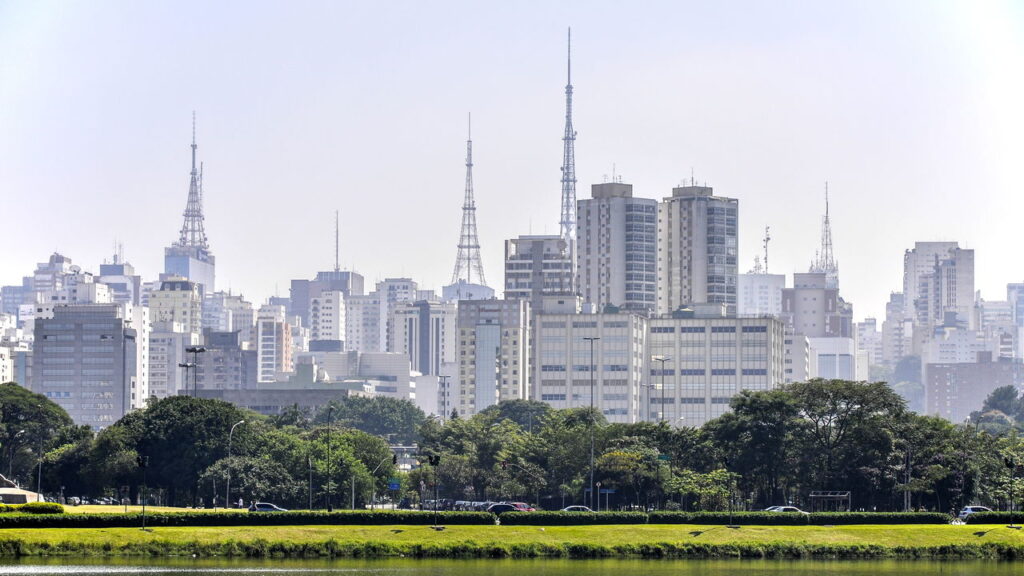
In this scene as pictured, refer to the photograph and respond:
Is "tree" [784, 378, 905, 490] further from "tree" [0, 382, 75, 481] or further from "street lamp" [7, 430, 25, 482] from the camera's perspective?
"street lamp" [7, 430, 25, 482]

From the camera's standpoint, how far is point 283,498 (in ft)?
520

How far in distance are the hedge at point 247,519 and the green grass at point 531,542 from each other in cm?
119

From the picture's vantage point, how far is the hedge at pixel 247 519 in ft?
383

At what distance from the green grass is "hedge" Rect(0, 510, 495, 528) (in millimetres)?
1185

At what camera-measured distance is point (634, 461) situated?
155375mm

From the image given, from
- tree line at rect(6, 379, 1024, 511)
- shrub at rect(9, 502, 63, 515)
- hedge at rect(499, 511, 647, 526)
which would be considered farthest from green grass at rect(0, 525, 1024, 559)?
tree line at rect(6, 379, 1024, 511)

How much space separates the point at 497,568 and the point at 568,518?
19634 mm

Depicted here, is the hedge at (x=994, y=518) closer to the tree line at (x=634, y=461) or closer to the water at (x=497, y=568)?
the tree line at (x=634, y=461)

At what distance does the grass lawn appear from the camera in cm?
11444

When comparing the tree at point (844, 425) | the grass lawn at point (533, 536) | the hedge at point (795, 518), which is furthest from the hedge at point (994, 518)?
the tree at point (844, 425)

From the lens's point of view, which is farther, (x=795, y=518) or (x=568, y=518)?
(x=795, y=518)

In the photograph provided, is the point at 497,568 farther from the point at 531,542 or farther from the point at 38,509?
the point at 38,509

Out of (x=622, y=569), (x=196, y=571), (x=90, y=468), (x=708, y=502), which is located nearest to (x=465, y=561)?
(x=622, y=569)

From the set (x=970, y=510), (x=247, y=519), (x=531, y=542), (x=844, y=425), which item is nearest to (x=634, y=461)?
(x=844, y=425)
